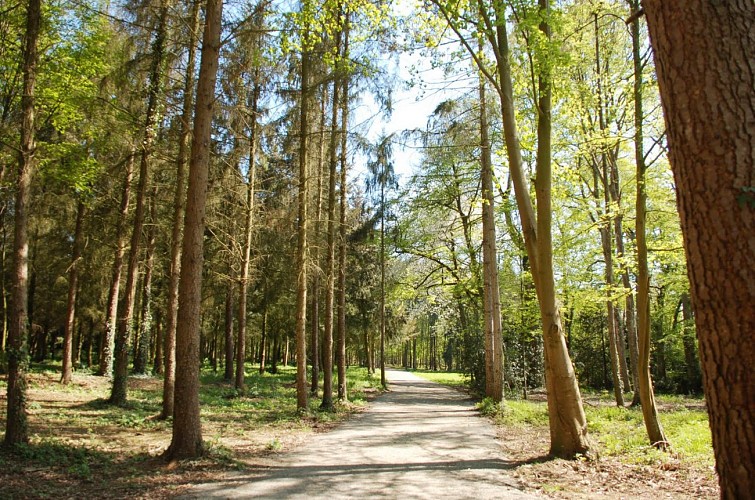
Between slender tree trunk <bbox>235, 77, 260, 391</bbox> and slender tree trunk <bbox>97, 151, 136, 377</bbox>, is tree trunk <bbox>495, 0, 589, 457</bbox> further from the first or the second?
slender tree trunk <bbox>97, 151, 136, 377</bbox>

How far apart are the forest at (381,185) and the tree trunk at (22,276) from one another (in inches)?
→ 1.3

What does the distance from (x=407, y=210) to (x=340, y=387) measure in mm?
10056

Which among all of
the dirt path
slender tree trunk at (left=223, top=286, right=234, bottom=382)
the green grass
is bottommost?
the green grass

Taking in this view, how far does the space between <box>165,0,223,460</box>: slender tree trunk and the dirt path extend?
3.82 ft

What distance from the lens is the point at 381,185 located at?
19.7 meters

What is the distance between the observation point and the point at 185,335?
7.39 metres

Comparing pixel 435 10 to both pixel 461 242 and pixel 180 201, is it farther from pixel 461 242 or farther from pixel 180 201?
pixel 461 242

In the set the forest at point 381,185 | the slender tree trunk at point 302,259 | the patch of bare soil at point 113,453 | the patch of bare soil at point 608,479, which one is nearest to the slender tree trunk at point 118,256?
the forest at point 381,185

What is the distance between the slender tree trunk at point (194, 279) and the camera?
717 cm

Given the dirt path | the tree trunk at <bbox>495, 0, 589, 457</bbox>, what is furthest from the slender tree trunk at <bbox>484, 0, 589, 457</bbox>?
the dirt path

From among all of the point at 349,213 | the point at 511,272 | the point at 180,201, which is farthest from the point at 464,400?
the point at 180,201

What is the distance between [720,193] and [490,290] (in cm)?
1292

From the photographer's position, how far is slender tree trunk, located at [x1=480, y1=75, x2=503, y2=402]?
14.8 metres

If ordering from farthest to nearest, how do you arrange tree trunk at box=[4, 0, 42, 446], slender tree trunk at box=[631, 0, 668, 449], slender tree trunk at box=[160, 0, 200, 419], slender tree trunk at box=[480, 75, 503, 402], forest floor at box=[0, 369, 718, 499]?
1. slender tree trunk at box=[480, 75, 503, 402]
2. slender tree trunk at box=[160, 0, 200, 419]
3. slender tree trunk at box=[631, 0, 668, 449]
4. tree trunk at box=[4, 0, 42, 446]
5. forest floor at box=[0, 369, 718, 499]
